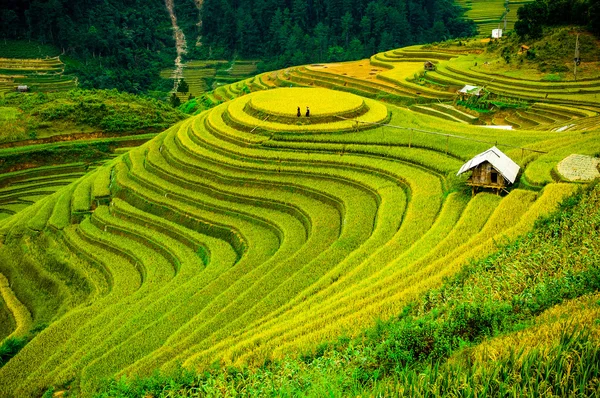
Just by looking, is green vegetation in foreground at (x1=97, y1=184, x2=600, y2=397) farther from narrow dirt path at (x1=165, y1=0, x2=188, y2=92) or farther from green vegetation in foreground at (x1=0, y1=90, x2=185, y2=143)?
narrow dirt path at (x1=165, y1=0, x2=188, y2=92)

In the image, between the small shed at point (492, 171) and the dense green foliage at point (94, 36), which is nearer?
the small shed at point (492, 171)

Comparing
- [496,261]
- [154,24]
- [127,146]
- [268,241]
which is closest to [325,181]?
[268,241]

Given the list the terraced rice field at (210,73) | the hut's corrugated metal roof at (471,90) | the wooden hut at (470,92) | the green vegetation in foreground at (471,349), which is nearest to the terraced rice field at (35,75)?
the terraced rice field at (210,73)

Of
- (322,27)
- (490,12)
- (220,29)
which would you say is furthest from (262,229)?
(490,12)

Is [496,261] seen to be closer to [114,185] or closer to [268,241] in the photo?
[268,241]

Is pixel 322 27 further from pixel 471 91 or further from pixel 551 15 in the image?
pixel 471 91

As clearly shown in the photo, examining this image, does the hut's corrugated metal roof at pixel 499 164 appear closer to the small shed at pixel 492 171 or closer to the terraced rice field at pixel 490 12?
the small shed at pixel 492 171
